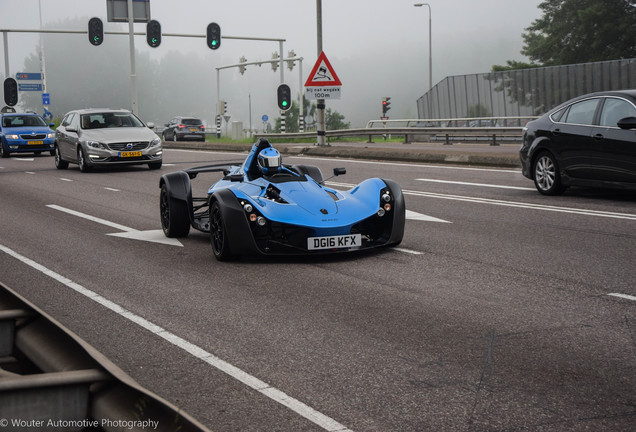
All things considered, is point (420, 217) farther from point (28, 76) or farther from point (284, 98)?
point (28, 76)

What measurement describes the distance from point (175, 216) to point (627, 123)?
6553 millimetres

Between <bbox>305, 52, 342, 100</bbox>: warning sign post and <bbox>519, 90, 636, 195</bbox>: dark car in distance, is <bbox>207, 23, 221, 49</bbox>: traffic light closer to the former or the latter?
<bbox>305, 52, 342, 100</bbox>: warning sign post

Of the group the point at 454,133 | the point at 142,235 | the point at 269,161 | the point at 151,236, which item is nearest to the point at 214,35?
the point at 454,133

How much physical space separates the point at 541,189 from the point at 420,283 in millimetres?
7582

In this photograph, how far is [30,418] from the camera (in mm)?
3205

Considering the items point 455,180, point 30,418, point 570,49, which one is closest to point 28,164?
point 455,180

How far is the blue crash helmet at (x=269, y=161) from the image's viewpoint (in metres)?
9.34

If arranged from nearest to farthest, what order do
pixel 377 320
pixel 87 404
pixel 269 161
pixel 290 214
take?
pixel 87 404, pixel 377 320, pixel 290 214, pixel 269 161

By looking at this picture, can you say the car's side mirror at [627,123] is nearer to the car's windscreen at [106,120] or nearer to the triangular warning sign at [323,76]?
the triangular warning sign at [323,76]

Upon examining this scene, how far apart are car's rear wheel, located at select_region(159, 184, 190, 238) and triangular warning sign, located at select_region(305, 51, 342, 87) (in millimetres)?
16435

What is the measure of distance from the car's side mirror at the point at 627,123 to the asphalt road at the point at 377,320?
1.28 meters

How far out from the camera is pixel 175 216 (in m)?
10.6

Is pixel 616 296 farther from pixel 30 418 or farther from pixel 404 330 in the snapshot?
pixel 30 418

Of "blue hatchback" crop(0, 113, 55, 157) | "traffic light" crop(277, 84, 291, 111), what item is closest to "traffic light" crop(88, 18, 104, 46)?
"traffic light" crop(277, 84, 291, 111)
